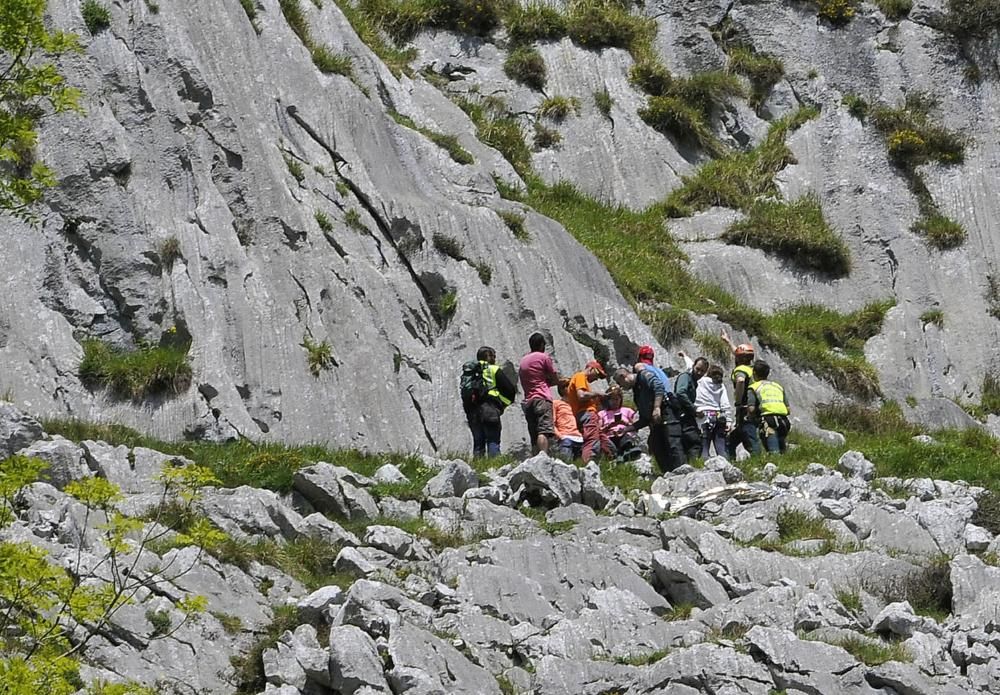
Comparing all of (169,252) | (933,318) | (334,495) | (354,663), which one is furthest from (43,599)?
(933,318)

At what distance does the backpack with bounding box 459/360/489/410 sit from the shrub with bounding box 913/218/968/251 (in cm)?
1408

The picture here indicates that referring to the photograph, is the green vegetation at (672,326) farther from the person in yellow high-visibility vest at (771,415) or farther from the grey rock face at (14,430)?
the grey rock face at (14,430)

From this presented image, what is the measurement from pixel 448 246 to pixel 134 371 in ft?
20.8

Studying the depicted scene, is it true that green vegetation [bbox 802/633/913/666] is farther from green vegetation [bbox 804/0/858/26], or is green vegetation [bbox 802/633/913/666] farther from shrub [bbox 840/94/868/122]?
green vegetation [bbox 804/0/858/26]

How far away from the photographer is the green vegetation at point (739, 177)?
106 feet

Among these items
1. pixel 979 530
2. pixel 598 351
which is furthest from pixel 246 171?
pixel 979 530

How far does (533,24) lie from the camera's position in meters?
35.2

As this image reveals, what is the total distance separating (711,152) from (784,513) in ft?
58.3

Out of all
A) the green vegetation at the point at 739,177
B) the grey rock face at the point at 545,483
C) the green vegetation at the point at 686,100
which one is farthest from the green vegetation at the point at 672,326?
the grey rock face at the point at 545,483

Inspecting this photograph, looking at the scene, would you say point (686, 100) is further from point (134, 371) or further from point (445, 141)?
point (134, 371)

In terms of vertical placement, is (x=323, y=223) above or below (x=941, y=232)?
above

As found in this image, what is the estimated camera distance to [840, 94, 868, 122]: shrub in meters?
34.2

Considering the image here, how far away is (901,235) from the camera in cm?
3212

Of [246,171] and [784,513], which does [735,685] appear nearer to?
[784,513]
